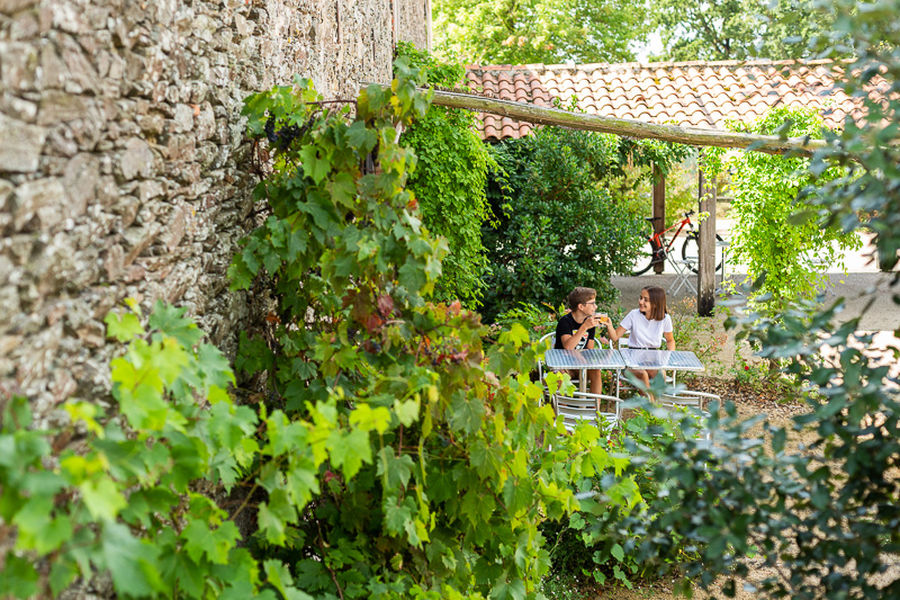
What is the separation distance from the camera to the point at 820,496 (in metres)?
1.83

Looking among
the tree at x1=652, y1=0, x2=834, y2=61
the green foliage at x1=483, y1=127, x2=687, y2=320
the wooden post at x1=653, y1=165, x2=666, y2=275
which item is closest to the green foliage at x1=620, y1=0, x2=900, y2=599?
the green foliage at x1=483, y1=127, x2=687, y2=320

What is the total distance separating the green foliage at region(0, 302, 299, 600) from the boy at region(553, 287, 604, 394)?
4.33 meters

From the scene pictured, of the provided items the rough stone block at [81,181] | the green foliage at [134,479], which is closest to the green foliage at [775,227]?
the green foliage at [134,479]

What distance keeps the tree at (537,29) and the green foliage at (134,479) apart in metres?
17.7

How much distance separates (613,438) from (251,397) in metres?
2.92

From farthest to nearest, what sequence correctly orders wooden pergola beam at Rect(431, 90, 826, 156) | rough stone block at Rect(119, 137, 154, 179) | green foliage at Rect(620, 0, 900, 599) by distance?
wooden pergola beam at Rect(431, 90, 826, 156) → rough stone block at Rect(119, 137, 154, 179) → green foliage at Rect(620, 0, 900, 599)

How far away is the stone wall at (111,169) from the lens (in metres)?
1.65

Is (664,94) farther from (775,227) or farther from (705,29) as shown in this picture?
(705,29)

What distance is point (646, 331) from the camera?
6.54 m

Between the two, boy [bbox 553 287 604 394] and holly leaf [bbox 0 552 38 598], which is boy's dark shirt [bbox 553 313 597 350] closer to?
boy [bbox 553 287 604 394]

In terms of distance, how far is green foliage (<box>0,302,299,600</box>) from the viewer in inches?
54.9

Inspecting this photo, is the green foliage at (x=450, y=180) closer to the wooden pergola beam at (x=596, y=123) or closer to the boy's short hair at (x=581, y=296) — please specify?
the boy's short hair at (x=581, y=296)

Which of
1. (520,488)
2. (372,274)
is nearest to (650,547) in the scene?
(520,488)

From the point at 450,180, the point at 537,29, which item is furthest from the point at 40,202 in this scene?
the point at 537,29
